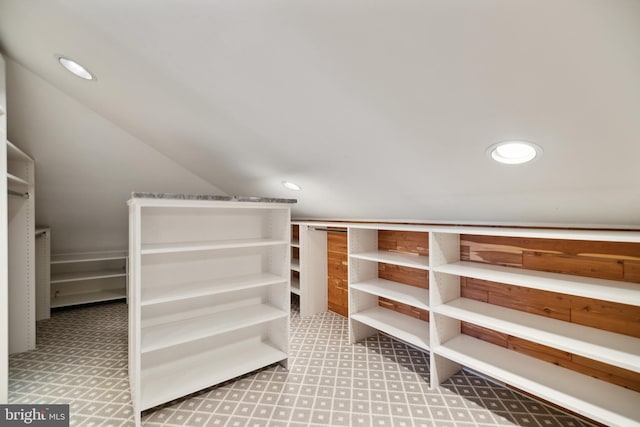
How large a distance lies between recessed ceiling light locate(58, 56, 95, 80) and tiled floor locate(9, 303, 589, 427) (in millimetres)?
2386

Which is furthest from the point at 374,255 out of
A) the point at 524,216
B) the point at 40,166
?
the point at 40,166

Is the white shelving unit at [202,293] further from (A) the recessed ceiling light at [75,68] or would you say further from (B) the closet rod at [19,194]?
(B) the closet rod at [19,194]

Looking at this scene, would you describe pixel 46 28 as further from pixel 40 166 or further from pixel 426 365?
pixel 426 365

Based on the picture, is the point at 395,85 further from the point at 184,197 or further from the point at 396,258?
the point at 396,258

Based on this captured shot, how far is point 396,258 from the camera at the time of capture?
2.66m

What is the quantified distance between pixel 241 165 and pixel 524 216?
2.45m

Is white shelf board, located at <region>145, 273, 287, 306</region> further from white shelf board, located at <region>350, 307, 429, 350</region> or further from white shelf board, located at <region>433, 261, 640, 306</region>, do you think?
white shelf board, located at <region>433, 261, 640, 306</region>

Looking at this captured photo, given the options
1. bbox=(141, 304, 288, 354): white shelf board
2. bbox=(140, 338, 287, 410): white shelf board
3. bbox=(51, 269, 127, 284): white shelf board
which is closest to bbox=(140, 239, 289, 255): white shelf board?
bbox=(141, 304, 288, 354): white shelf board

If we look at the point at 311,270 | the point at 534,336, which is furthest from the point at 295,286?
the point at 534,336

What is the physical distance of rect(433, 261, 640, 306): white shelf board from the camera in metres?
1.45

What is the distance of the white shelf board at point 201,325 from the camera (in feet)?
6.46

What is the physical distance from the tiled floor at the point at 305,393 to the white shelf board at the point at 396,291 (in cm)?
59

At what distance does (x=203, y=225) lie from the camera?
7.70 ft

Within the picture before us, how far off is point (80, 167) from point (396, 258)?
360 centimetres
